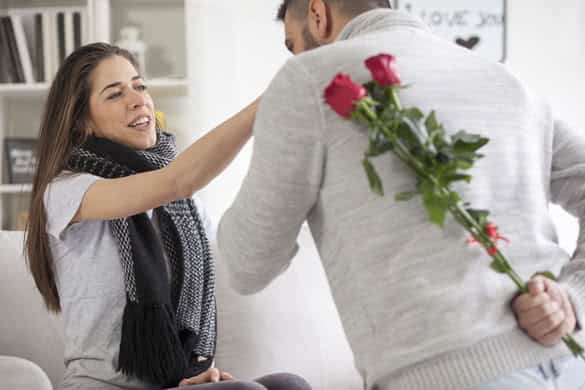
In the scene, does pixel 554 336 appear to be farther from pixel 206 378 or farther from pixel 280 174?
pixel 206 378

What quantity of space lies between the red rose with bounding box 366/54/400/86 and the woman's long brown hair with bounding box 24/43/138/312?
102cm

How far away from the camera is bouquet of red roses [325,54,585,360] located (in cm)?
99

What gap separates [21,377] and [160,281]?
37 centimetres

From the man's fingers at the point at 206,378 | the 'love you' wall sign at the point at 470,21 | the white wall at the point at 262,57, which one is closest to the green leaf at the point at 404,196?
the man's fingers at the point at 206,378

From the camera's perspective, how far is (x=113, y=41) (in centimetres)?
349

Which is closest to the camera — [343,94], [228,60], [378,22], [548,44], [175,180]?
[343,94]

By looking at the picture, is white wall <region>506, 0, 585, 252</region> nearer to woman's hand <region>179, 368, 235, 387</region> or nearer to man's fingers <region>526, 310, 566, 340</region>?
woman's hand <region>179, 368, 235, 387</region>

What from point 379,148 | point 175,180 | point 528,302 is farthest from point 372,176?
point 175,180

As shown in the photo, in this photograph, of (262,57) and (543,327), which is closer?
(543,327)

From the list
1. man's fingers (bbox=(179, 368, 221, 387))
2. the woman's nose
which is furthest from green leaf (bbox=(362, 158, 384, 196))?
the woman's nose

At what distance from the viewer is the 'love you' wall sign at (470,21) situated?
138 inches

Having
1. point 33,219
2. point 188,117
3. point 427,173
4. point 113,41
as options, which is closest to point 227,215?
point 427,173

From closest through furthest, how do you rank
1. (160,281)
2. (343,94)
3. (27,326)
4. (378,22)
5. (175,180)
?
(343,94), (378,22), (175,180), (160,281), (27,326)

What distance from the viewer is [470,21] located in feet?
11.5
